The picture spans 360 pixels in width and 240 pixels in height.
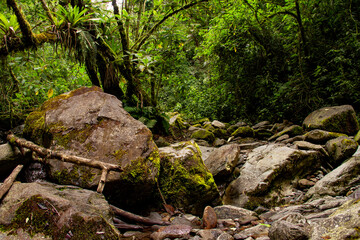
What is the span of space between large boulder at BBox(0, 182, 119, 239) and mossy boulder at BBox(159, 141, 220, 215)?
1515 millimetres

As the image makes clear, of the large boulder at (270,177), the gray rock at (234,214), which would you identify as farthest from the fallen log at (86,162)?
the large boulder at (270,177)

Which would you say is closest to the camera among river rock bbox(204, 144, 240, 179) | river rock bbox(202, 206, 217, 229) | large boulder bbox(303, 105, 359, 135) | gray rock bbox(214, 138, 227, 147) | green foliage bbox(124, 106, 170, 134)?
river rock bbox(202, 206, 217, 229)

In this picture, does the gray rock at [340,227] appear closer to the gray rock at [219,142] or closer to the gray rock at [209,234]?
the gray rock at [209,234]

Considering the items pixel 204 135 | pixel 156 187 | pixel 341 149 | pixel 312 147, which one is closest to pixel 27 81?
pixel 156 187

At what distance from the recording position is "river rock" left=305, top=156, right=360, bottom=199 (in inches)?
131

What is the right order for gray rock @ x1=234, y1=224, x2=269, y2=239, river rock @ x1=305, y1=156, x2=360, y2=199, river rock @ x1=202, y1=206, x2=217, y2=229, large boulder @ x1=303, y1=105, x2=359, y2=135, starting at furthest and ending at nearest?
large boulder @ x1=303, y1=105, x2=359, y2=135 → river rock @ x1=305, y1=156, x2=360, y2=199 → river rock @ x1=202, y1=206, x2=217, y2=229 → gray rock @ x1=234, y1=224, x2=269, y2=239

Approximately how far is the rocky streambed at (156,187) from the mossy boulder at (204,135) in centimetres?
246

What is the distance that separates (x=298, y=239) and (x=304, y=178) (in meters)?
2.81

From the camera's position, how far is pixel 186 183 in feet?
11.7

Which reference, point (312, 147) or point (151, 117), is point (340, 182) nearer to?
point (312, 147)

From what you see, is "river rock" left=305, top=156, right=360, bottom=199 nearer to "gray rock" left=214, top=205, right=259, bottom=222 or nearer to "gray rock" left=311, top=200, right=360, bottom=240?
"gray rock" left=214, top=205, right=259, bottom=222

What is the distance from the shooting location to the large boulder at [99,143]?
298cm

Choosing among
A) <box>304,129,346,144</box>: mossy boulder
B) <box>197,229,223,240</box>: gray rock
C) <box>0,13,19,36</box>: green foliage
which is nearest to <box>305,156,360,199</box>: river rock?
<box>304,129,346,144</box>: mossy boulder

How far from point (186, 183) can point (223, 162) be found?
1.26m
